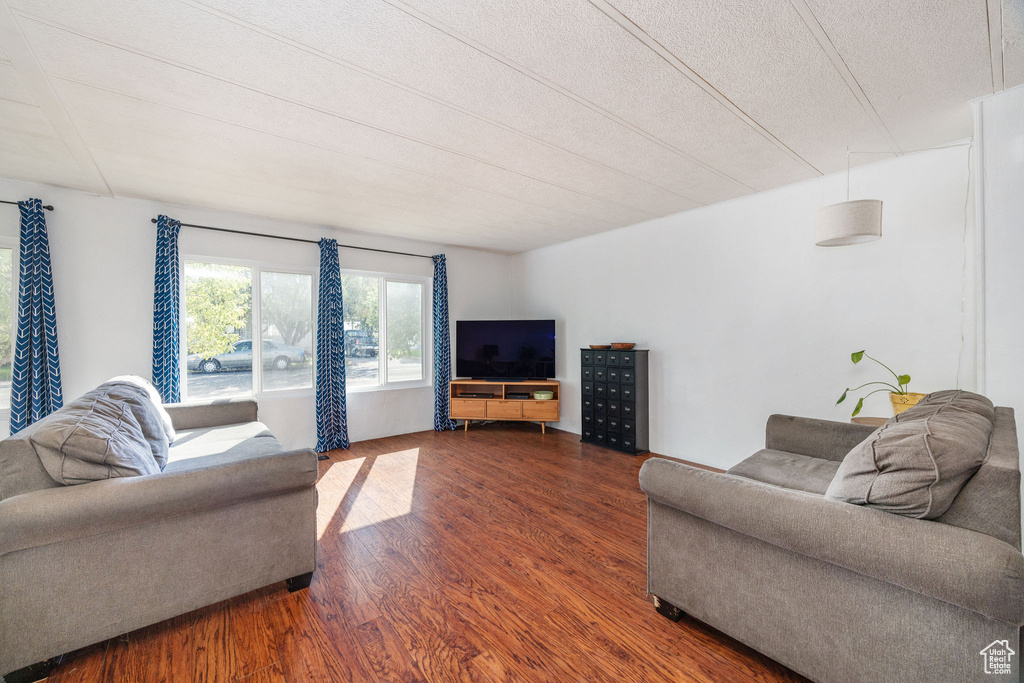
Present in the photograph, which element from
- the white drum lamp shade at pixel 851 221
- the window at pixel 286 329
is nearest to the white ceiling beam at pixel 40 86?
the window at pixel 286 329

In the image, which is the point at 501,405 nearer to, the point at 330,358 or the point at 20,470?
the point at 330,358

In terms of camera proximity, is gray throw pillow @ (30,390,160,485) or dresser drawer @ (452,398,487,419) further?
dresser drawer @ (452,398,487,419)

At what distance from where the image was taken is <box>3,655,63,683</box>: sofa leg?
151 cm

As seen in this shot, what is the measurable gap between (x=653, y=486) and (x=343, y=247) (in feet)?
14.4

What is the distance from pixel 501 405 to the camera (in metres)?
5.47

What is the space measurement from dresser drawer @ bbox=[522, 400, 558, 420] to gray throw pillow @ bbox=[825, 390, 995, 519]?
3.97 metres

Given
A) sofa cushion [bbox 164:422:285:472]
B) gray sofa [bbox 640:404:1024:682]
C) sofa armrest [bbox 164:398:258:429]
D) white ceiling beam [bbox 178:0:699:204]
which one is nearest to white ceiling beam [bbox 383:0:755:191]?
white ceiling beam [bbox 178:0:699:204]

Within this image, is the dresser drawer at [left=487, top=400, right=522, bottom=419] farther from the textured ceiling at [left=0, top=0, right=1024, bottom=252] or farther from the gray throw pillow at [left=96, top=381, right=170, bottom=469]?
the gray throw pillow at [left=96, top=381, right=170, bottom=469]

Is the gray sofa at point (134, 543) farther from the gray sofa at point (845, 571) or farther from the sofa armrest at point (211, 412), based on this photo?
the gray sofa at point (845, 571)

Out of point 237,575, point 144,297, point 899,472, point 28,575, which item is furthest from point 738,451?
point 144,297

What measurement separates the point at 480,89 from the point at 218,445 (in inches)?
109

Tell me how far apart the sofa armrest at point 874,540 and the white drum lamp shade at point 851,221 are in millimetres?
1807

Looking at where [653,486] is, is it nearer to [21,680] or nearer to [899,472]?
[899,472]

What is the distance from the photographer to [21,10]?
4.87 ft
